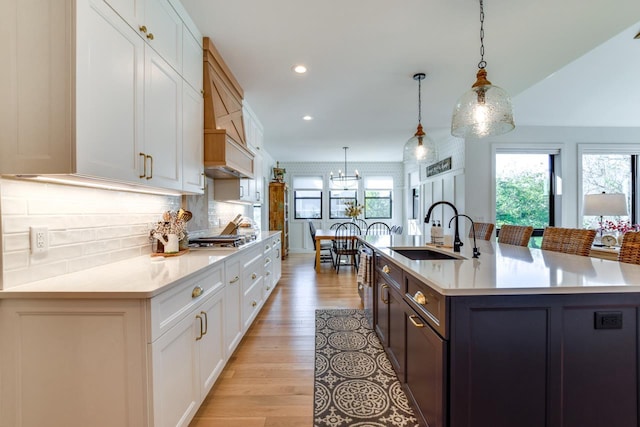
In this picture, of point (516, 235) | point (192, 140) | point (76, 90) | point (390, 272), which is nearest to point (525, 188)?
point (516, 235)

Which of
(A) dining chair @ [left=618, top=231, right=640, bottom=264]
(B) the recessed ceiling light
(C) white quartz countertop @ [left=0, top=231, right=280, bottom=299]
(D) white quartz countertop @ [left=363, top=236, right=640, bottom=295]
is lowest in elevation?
(C) white quartz countertop @ [left=0, top=231, right=280, bottom=299]

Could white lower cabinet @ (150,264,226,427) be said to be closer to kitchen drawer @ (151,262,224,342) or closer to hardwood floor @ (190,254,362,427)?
kitchen drawer @ (151,262,224,342)

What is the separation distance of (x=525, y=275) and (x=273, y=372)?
1.75 m

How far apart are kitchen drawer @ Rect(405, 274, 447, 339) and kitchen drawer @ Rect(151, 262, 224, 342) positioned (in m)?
1.15

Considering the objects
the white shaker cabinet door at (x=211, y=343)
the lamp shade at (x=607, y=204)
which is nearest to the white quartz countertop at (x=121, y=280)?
the white shaker cabinet door at (x=211, y=343)

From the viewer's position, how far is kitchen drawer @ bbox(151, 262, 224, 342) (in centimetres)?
115

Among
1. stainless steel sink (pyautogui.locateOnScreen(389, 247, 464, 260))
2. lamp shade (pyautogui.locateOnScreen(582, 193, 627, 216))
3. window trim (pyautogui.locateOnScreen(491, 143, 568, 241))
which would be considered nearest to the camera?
stainless steel sink (pyautogui.locateOnScreen(389, 247, 464, 260))

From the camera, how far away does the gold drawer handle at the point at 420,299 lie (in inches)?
51.8

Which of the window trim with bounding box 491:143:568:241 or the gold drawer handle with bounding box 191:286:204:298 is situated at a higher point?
the window trim with bounding box 491:143:568:241

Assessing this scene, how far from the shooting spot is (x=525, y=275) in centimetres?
131

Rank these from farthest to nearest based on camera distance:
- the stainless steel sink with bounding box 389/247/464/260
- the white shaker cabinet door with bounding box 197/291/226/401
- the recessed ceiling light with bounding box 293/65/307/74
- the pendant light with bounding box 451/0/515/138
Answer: the recessed ceiling light with bounding box 293/65/307/74 → the stainless steel sink with bounding box 389/247/464/260 → the pendant light with bounding box 451/0/515/138 → the white shaker cabinet door with bounding box 197/291/226/401

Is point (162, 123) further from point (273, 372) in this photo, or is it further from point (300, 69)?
point (273, 372)

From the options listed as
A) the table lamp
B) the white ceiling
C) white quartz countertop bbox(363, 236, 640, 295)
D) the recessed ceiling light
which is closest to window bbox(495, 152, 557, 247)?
the white ceiling

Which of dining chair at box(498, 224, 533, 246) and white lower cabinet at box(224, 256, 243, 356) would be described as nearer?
white lower cabinet at box(224, 256, 243, 356)
